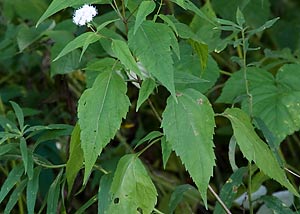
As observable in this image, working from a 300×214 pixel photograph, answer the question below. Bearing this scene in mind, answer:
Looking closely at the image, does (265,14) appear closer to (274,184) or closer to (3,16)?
(274,184)

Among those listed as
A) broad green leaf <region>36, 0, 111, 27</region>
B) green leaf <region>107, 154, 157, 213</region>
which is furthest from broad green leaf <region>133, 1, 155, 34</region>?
green leaf <region>107, 154, 157, 213</region>

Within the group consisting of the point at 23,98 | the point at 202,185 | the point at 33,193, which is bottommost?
the point at 23,98

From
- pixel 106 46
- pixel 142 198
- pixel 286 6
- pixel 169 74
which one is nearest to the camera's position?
pixel 169 74

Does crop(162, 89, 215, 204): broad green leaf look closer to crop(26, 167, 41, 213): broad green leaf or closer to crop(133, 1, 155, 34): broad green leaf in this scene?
crop(133, 1, 155, 34): broad green leaf

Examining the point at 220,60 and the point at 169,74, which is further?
the point at 220,60

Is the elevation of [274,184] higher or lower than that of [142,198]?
lower

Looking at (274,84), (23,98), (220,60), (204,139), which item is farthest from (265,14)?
(204,139)

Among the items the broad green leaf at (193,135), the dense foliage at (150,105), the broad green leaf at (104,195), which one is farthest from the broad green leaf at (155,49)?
the broad green leaf at (104,195)
